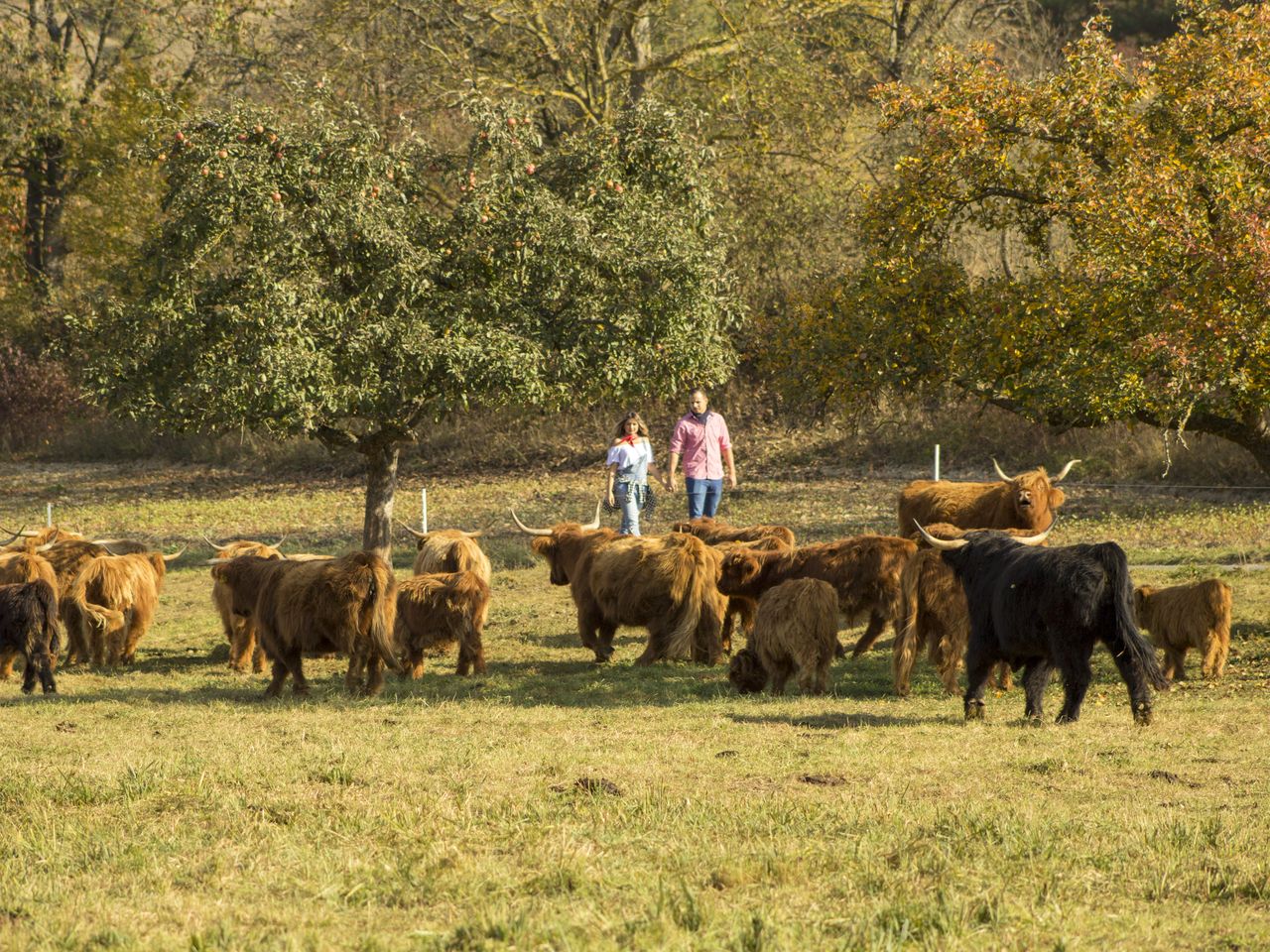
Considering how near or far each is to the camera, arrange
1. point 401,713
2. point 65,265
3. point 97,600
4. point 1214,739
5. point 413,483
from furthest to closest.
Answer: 1. point 65,265
2. point 413,483
3. point 97,600
4. point 401,713
5. point 1214,739

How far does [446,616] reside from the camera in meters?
11.7

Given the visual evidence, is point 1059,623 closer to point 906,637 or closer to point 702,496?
point 906,637

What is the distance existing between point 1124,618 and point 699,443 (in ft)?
26.5

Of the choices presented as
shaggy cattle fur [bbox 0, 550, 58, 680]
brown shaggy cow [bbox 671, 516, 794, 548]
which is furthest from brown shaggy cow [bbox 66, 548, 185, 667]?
brown shaggy cow [bbox 671, 516, 794, 548]

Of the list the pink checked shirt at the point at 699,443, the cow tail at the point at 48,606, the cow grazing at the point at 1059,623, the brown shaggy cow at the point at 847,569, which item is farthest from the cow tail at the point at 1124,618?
the pink checked shirt at the point at 699,443

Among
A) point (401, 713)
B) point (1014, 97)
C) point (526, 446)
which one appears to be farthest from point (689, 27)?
point (401, 713)

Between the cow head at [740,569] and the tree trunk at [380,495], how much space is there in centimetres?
777

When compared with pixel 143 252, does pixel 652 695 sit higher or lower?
lower

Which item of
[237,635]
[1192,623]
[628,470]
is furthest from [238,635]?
[1192,623]

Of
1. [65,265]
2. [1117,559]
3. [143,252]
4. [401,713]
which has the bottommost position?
[401,713]

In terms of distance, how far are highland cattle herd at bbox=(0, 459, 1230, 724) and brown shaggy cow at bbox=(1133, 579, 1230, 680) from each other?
0.6 inches

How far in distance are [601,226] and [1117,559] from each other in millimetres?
9866

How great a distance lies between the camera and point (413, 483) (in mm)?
31734

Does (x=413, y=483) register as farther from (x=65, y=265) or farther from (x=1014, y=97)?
(x=1014, y=97)
